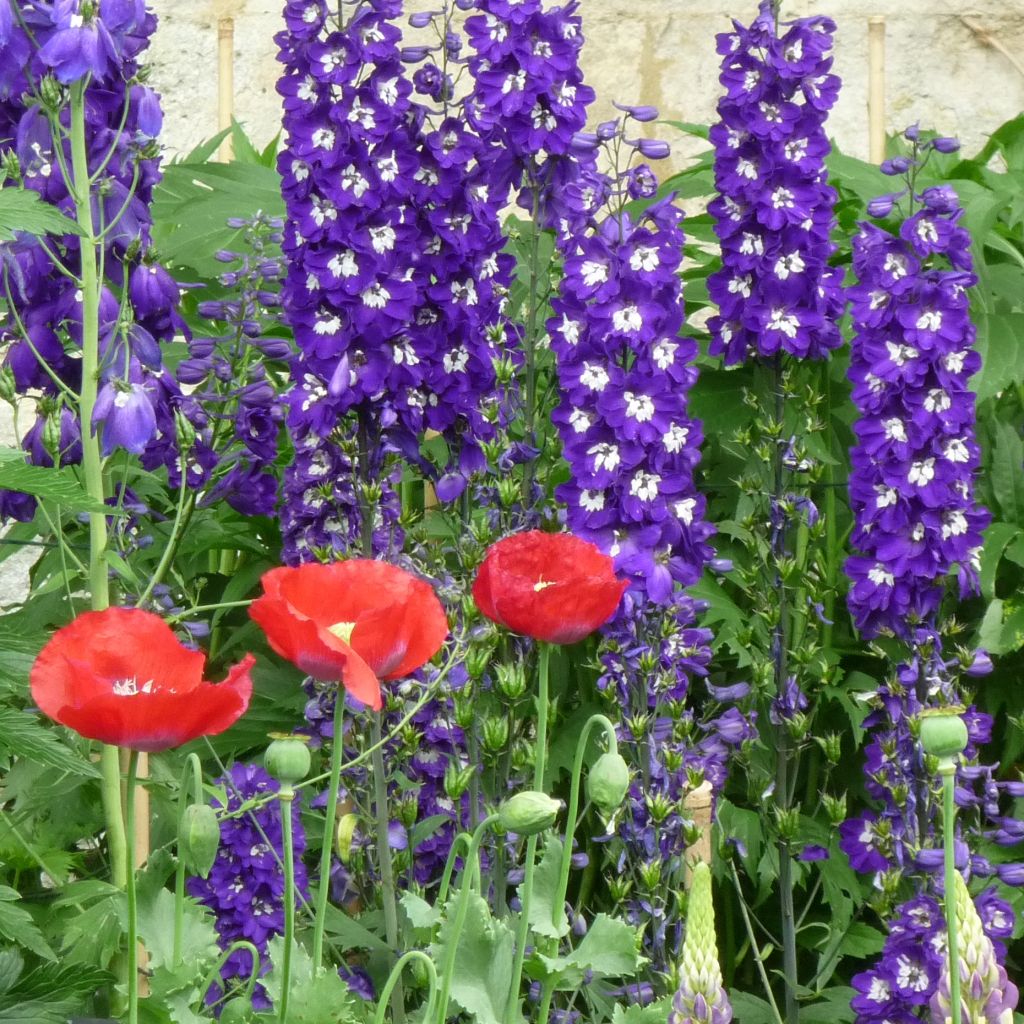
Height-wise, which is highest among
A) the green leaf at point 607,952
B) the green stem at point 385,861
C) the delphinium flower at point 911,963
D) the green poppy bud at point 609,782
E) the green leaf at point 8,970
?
the green poppy bud at point 609,782

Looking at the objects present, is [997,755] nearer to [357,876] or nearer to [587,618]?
[357,876]

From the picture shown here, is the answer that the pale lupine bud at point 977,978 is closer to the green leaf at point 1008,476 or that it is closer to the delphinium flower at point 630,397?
the delphinium flower at point 630,397

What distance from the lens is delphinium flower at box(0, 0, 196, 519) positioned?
1.57 meters

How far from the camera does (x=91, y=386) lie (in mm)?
1627

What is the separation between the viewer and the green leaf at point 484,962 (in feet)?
3.22

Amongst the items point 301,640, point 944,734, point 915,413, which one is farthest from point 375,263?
point 944,734

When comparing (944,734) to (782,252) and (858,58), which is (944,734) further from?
(858,58)

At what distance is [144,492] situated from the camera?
2.06 meters

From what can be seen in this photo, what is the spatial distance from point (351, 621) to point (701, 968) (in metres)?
0.29

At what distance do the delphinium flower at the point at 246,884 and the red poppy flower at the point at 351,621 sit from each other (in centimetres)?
80

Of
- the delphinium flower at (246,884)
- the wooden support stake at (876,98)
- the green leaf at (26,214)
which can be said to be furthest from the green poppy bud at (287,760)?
the wooden support stake at (876,98)

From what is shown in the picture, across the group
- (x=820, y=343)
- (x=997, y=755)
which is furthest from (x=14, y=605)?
(x=997, y=755)

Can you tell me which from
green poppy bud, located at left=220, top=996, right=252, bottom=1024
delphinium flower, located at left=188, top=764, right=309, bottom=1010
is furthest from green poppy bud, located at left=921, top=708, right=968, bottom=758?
delphinium flower, located at left=188, top=764, right=309, bottom=1010

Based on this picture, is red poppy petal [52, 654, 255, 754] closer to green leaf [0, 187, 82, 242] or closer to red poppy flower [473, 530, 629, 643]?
red poppy flower [473, 530, 629, 643]
